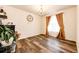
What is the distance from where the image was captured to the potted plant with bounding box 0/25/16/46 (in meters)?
1.75

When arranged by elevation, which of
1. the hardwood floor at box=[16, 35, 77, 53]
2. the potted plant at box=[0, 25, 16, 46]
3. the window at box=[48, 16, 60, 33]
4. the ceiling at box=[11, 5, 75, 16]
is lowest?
the hardwood floor at box=[16, 35, 77, 53]

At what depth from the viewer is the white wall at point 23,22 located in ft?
5.73

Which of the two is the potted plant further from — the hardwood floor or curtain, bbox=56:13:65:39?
curtain, bbox=56:13:65:39

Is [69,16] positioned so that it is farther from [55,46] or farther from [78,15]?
[55,46]

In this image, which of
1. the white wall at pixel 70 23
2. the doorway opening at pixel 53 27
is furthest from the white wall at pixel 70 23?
the doorway opening at pixel 53 27

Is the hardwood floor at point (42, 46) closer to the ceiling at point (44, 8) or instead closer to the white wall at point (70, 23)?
the white wall at point (70, 23)

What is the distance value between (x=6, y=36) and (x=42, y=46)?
0.56 metres

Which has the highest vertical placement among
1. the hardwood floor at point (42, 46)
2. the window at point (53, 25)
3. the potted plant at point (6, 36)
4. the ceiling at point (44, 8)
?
the ceiling at point (44, 8)

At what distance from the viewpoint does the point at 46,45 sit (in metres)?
1.78

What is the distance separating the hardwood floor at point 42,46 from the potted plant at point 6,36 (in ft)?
0.43

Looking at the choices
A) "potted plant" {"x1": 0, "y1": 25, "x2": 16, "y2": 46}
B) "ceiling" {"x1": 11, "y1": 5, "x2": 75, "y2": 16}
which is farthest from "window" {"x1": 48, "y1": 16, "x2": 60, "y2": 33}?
"potted plant" {"x1": 0, "y1": 25, "x2": 16, "y2": 46}

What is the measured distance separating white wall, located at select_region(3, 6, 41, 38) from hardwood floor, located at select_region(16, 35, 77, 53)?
93mm
